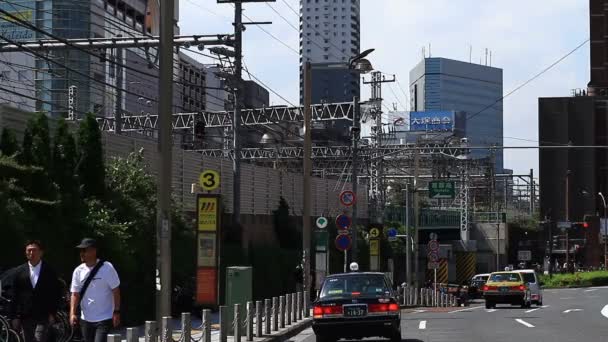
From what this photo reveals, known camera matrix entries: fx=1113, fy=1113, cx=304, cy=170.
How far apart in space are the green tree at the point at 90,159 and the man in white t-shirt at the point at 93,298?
13041mm

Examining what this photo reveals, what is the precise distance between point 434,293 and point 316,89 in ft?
445

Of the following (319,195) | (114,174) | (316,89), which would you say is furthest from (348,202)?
(316,89)

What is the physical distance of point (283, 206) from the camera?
5138 centimetres

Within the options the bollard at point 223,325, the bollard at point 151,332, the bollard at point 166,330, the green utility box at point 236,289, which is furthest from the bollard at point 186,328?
the green utility box at point 236,289

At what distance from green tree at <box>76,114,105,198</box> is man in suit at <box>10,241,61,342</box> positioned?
39.8ft

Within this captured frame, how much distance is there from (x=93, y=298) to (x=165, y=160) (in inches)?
198

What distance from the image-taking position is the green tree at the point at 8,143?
23.5 meters

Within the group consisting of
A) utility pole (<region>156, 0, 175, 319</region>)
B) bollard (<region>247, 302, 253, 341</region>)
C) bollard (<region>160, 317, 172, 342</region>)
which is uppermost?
utility pole (<region>156, 0, 175, 319</region>)

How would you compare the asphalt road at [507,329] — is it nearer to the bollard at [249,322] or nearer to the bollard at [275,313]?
the bollard at [275,313]

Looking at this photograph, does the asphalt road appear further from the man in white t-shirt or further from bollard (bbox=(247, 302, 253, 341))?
the man in white t-shirt

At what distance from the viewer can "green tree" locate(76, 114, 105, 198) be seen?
25.9m

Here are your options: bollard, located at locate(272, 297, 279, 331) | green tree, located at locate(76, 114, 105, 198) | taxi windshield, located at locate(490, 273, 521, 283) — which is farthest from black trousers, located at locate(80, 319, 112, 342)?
taxi windshield, located at locate(490, 273, 521, 283)

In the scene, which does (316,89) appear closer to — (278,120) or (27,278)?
(278,120)

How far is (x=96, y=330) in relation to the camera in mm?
12938
